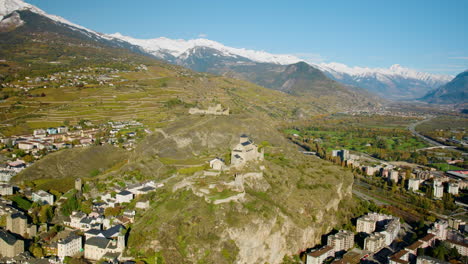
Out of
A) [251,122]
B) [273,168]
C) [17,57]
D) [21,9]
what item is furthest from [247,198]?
[21,9]

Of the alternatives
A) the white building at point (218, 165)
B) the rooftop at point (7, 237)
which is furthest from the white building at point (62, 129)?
the white building at point (218, 165)

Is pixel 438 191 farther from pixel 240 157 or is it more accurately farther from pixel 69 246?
pixel 69 246

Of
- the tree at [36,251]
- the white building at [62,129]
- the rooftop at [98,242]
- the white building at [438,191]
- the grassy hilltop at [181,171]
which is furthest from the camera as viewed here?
the white building at [62,129]

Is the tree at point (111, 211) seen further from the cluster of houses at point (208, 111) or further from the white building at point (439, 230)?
the cluster of houses at point (208, 111)

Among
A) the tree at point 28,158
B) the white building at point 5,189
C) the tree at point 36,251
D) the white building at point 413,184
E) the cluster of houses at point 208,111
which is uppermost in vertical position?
the cluster of houses at point 208,111

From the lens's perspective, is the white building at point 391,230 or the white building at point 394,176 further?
the white building at point 394,176

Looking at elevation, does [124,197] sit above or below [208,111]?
below

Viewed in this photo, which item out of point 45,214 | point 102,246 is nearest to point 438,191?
point 102,246

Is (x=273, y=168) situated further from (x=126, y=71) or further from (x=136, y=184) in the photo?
(x=126, y=71)
